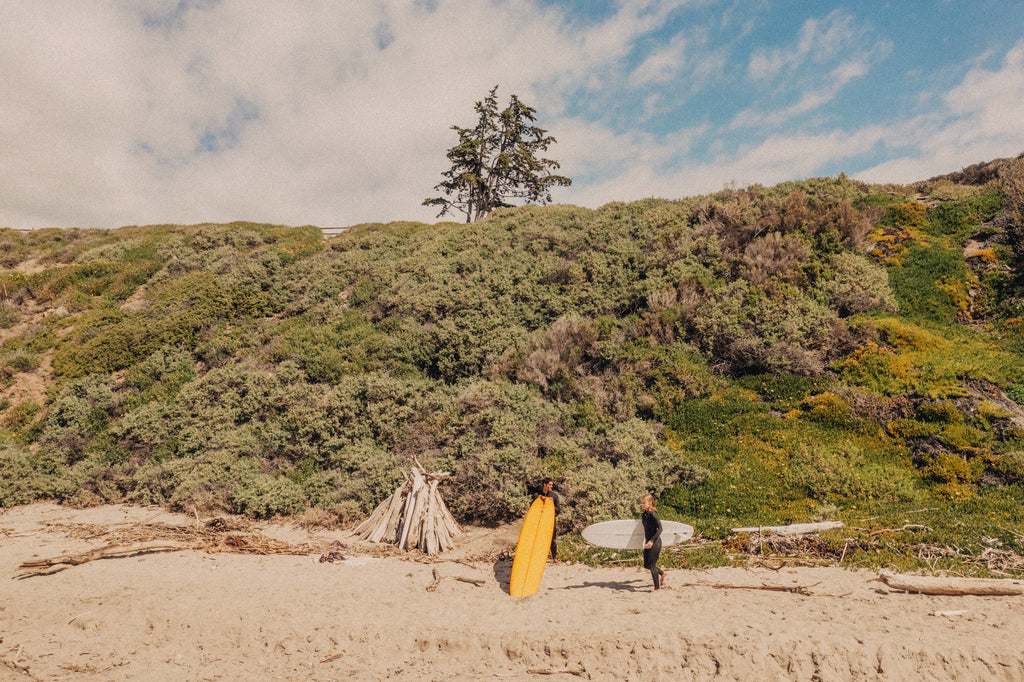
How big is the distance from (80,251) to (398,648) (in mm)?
32967

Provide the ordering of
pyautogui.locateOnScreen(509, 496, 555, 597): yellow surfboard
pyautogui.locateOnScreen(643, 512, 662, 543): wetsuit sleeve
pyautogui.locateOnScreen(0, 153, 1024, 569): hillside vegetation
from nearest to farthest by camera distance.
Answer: pyautogui.locateOnScreen(643, 512, 662, 543): wetsuit sleeve, pyautogui.locateOnScreen(509, 496, 555, 597): yellow surfboard, pyautogui.locateOnScreen(0, 153, 1024, 569): hillside vegetation

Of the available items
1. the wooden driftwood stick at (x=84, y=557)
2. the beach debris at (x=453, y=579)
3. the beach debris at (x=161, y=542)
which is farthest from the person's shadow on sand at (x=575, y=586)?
the wooden driftwood stick at (x=84, y=557)

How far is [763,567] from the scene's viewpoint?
7.82 metres

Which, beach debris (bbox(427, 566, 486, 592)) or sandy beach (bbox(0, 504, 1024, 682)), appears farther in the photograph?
beach debris (bbox(427, 566, 486, 592))

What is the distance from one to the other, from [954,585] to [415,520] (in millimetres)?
8975

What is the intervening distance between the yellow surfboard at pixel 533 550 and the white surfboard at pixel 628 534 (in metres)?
0.75

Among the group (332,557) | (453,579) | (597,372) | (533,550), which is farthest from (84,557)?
(597,372)

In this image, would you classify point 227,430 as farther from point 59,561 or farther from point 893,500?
point 893,500

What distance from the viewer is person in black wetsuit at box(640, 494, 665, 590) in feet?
24.2

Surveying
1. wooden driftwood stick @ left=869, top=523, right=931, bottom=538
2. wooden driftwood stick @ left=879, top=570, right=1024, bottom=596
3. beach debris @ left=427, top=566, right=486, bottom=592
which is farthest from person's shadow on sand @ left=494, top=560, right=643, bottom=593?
wooden driftwood stick @ left=869, top=523, right=931, bottom=538

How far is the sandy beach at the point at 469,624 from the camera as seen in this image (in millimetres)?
5500

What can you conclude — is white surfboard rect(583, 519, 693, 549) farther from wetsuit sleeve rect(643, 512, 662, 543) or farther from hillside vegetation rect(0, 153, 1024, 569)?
hillside vegetation rect(0, 153, 1024, 569)

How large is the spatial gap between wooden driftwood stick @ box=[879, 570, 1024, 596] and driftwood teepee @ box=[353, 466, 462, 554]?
761 centimetres

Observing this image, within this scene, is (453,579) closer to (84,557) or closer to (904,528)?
(84,557)
